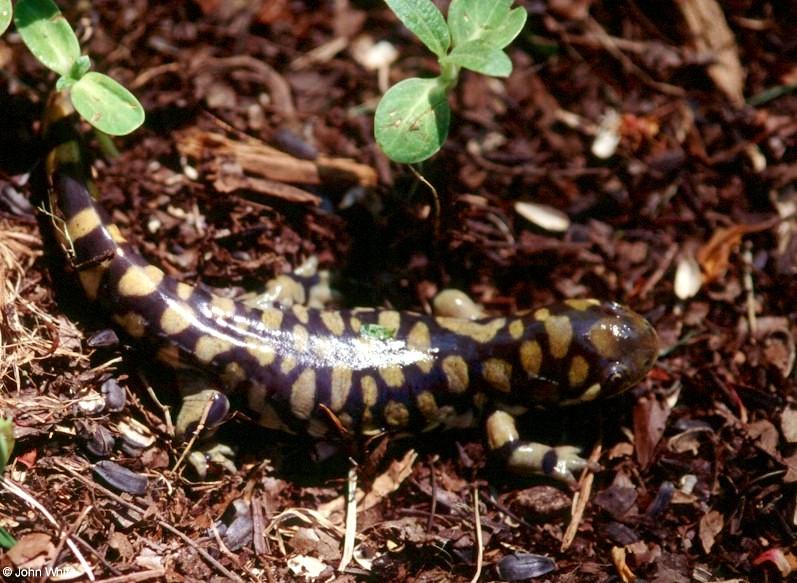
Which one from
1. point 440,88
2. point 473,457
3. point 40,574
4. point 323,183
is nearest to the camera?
point 40,574

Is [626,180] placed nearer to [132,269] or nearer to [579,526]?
[579,526]

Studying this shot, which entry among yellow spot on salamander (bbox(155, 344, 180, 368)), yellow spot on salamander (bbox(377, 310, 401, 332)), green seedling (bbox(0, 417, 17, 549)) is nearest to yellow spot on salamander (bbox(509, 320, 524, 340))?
yellow spot on salamander (bbox(377, 310, 401, 332))

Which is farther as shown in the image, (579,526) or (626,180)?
(626,180)

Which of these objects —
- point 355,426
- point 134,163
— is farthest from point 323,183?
point 355,426

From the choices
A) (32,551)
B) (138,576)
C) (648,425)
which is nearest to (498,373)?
(648,425)

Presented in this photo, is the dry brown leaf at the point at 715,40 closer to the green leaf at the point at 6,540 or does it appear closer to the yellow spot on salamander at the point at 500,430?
the yellow spot on salamander at the point at 500,430

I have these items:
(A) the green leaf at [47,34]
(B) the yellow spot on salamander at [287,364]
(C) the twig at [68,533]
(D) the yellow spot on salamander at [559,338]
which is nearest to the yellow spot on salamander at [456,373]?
(D) the yellow spot on salamander at [559,338]
